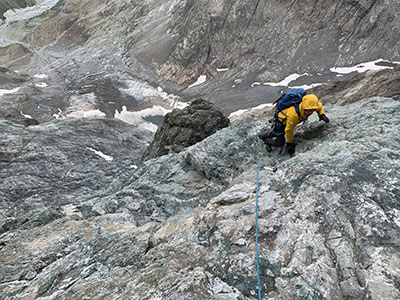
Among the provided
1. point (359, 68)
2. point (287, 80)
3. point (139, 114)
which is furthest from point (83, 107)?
point (359, 68)

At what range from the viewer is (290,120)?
6574 millimetres

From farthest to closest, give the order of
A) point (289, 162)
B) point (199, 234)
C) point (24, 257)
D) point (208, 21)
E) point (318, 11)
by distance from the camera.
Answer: point (208, 21) < point (318, 11) < point (289, 162) < point (24, 257) < point (199, 234)

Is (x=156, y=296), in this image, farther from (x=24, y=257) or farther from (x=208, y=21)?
(x=208, y=21)

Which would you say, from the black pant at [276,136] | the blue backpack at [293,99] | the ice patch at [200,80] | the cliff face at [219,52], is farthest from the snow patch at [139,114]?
the blue backpack at [293,99]

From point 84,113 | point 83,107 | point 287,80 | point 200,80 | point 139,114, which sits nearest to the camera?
point 84,113

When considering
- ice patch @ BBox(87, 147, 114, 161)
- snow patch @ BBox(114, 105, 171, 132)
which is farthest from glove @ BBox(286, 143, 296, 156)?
snow patch @ BBox(114, 105, 171, 132)

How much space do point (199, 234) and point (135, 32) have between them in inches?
2711

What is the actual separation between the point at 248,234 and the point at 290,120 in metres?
3.55

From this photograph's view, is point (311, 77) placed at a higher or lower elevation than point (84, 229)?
lower

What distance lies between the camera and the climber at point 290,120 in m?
6.41

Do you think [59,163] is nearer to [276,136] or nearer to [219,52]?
[276,136]

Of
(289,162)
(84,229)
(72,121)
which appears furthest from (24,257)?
(72,121)

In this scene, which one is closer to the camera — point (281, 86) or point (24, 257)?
point (24, 257)

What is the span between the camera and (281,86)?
149 ft
